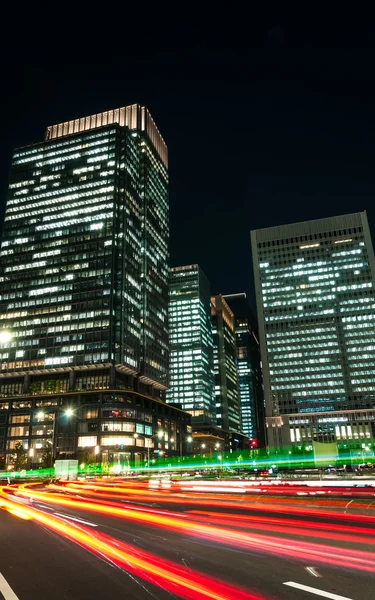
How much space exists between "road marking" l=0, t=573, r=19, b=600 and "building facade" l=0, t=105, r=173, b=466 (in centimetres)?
11961

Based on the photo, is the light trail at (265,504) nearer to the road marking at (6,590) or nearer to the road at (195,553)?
the road at (195,553)

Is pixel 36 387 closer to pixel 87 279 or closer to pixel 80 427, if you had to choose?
pixel 80 427

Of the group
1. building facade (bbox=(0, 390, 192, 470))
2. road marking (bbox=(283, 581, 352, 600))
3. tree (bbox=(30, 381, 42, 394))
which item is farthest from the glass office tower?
road marking (bbox=(283, 581, 352, 600))

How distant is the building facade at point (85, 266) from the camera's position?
131500 millimetres

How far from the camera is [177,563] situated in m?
10.5

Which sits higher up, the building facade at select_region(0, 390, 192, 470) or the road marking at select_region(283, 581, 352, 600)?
the building facade at select_region(0, 390, 192, 470)

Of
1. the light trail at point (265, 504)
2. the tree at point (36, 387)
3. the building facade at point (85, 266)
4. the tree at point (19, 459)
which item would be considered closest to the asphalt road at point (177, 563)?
the light trail at point (265, 504)

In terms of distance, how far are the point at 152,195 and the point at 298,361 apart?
97654 mm

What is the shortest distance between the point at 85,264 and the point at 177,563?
133301 mm

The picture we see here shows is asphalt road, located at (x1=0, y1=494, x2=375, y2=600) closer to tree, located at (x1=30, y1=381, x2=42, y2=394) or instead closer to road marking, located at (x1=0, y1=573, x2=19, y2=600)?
road marking, located at (x1=0, y1=573, x2=19, y2=600)

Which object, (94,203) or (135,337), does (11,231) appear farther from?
(135,337)

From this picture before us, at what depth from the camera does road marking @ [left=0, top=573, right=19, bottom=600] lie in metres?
7.94

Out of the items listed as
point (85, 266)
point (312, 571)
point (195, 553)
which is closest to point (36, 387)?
Result: point (85, 266)

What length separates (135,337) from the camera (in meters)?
140
